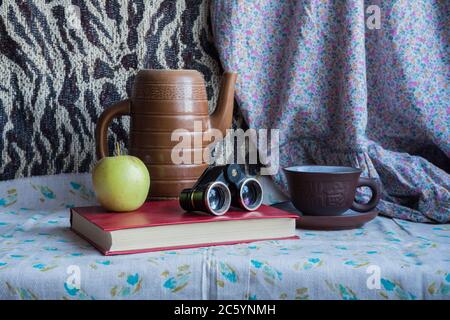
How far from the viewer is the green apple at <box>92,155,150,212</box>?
91 centimetres

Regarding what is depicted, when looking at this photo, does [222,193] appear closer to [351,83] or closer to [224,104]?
[224,104]

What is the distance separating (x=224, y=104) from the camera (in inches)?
42.9

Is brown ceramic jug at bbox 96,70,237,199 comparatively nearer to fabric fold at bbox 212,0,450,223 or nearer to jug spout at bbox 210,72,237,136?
jug spout at bbox 210,72,237,136

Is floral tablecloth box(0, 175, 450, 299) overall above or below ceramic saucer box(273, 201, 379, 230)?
below

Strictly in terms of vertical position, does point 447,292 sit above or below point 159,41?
below

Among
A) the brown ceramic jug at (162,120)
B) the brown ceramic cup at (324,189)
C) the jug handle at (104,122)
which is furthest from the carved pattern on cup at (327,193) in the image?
the jug handle at (104,122)

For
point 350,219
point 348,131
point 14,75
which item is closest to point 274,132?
point 348,131

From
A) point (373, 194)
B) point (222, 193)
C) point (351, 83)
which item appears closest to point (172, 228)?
point (222, 193)

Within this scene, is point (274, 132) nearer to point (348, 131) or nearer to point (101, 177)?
point (348, 131)

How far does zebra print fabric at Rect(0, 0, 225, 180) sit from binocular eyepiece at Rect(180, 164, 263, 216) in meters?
0.32

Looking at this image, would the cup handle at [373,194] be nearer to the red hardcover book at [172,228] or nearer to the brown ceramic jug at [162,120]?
the red hardcover book at [172,228]

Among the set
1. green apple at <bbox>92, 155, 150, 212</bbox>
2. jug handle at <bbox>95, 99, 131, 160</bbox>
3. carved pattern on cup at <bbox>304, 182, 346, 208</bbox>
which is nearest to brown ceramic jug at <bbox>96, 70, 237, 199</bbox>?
jug handle at <bbox>95, 99, 131, 160</bbox>

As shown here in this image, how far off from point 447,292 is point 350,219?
0.25 metres
